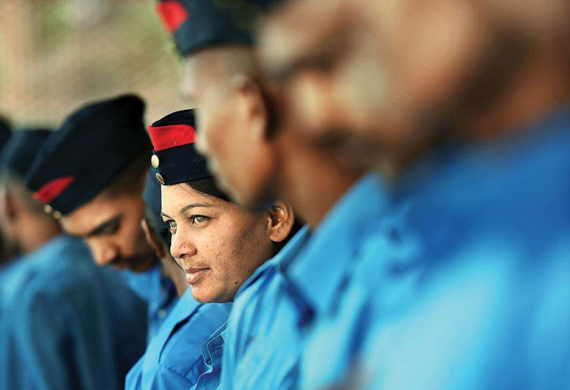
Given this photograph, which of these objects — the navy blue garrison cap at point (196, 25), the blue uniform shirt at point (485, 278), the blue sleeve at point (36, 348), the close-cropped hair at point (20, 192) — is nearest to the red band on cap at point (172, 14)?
the navy blue garrison cap at point (196, 25)

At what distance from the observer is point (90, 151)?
3000 millimetres

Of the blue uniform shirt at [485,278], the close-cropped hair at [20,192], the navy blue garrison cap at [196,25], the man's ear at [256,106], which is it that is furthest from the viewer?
the close-cropped hair at [20,192]

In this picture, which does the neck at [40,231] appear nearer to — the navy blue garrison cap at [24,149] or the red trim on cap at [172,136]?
the navy blue garrison cap at [24,149]

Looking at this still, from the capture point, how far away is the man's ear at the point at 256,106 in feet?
3.35

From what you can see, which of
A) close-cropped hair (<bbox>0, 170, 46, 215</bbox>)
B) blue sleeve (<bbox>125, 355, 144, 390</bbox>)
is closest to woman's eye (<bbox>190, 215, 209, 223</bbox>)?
blue sleeve (<bbox>125, 355, 144, 390</bbox>)

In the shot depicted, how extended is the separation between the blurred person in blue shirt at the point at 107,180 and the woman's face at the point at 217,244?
36.1 inches

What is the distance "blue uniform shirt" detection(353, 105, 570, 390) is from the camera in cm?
78

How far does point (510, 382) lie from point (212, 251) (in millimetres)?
1331

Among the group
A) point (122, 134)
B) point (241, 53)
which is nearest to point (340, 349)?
point (241, 53)

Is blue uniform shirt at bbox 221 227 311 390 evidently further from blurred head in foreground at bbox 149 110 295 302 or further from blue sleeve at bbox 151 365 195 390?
blue sleeve at bbox 151 365 195 390

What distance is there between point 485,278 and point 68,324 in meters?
3.10

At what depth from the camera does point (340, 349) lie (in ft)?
2.99

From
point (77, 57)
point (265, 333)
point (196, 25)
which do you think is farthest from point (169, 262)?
point (77, 57)

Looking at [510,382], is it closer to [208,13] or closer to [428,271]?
[428,271]
